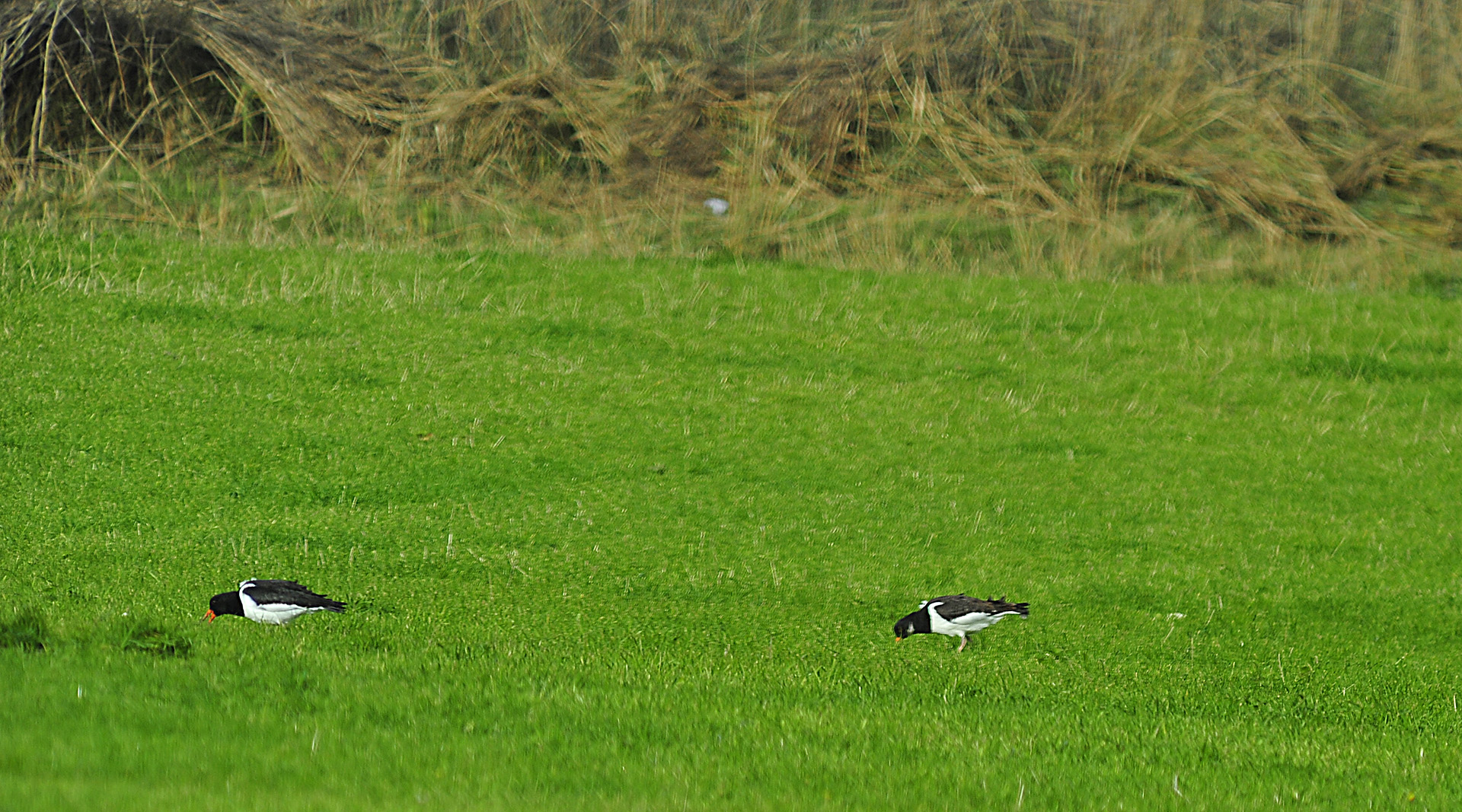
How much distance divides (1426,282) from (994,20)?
8380mm

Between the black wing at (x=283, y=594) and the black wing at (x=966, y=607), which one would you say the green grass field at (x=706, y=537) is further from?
the black wing at (x=966, y=607)

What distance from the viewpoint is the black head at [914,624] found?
21.9 feet

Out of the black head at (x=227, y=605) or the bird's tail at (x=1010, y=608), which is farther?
the bird's tail at (x=1010, y=608)

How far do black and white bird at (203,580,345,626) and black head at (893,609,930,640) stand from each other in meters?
3.01

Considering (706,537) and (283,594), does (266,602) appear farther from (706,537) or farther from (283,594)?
(706,537)

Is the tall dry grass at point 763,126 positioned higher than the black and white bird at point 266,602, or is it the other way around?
the tall dry grass at point 763,126

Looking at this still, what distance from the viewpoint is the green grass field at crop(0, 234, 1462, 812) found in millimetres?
5012

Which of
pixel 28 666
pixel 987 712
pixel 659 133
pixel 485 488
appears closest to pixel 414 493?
pixel 485 488

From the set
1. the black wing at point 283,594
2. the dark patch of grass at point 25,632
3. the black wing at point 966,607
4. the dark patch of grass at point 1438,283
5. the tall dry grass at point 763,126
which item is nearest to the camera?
the dark patch of grass at point 25,632

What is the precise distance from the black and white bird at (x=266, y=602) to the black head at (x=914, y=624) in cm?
301

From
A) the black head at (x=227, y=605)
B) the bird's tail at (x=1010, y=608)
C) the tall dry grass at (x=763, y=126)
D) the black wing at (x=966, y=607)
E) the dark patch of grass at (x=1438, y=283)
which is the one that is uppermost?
the tall dry grass at (x=763, y=126)

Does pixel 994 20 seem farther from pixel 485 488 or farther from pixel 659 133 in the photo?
pixel 485 488

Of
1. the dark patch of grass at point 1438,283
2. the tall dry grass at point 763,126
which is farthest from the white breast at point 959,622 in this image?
the dark patch of grass at point 1438,283

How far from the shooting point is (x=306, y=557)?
7.59 m
